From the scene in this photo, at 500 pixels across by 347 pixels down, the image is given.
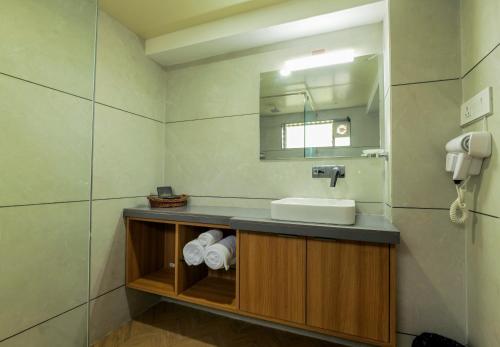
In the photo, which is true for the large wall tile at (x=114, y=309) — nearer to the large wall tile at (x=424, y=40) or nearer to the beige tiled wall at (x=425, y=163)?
the beige tiled wall at (x=425, y=163)

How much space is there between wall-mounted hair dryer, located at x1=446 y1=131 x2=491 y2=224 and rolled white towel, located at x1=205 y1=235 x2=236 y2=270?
1086 millimetres

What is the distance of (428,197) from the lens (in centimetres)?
110

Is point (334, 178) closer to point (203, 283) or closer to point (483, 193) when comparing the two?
point (483, 193)

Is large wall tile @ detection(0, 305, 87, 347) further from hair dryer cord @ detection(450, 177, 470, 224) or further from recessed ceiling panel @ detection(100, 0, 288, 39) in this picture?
hair dryer cord @ detection(450, 177, 470, 224)

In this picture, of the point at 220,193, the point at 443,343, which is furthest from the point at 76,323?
the point at 443,343

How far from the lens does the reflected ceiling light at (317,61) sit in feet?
4.93

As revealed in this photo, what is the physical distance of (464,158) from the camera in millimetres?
911

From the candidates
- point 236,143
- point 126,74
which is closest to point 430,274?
point 236,143

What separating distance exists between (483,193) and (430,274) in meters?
0.44

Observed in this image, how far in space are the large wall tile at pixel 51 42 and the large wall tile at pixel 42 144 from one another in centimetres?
8

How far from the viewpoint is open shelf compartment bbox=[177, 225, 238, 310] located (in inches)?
54.2

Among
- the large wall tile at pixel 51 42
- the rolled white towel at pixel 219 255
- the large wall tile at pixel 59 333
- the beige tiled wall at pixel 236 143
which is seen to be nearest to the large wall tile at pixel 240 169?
the beige tiled wall at pixel 236 143

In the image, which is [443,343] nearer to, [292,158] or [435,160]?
[435,160]

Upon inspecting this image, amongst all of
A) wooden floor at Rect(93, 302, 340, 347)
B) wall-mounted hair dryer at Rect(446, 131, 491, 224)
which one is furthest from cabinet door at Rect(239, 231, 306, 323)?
wall-mounted hair dryer at Rect(446, 131, 491, 224)
